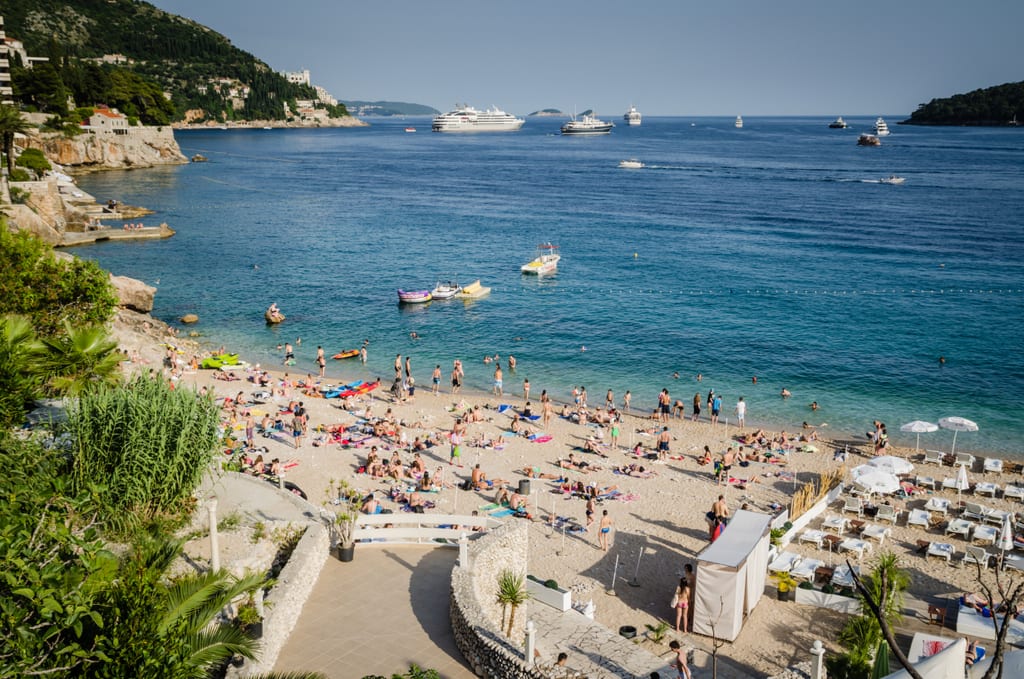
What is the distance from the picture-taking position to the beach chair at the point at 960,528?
1984 cm

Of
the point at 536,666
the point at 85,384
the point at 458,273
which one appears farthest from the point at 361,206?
the point at 536,666

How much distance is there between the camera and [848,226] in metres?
70.7

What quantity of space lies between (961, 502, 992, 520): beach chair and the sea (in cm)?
774

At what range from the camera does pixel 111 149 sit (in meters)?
106

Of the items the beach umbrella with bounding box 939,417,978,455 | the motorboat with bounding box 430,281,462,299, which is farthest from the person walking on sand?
the motorboat with bounding box 430,281,462,299

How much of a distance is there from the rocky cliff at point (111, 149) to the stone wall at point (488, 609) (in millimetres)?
90517

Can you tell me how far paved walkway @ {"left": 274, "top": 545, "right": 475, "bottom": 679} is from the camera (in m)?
11.4

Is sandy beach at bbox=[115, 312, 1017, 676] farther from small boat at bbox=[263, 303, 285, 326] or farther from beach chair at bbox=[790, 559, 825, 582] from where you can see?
small boat at bbox=[263, 303, 285, 326]

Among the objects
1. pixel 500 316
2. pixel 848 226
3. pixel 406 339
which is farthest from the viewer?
pixel 848 226

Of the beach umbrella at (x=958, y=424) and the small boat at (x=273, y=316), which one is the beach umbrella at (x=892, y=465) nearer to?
the beach umbrella at (x=958, y=424)

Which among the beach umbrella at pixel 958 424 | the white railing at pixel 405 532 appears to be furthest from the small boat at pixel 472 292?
the white railing at pixel 405 532

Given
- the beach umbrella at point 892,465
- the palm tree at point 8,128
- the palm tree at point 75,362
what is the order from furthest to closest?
1. the palm tree at point 8,128
2. the beach umbrella at point 892,465
3. the palm tree at point 75,362

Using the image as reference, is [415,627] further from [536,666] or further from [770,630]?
[770,630]

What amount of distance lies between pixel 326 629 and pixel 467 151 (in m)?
168
